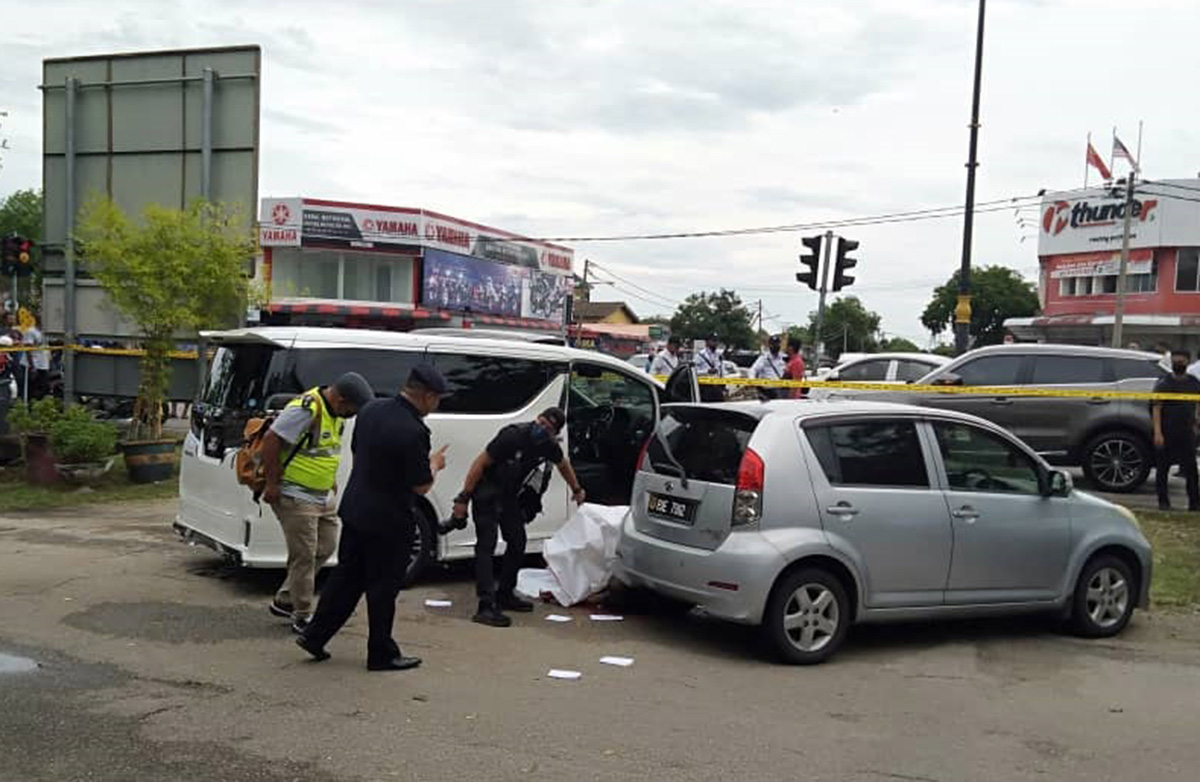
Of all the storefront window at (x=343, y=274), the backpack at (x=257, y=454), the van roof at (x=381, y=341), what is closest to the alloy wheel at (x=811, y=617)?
the van roof at (x=381, y=341)

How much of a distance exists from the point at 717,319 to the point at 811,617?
3212 inches

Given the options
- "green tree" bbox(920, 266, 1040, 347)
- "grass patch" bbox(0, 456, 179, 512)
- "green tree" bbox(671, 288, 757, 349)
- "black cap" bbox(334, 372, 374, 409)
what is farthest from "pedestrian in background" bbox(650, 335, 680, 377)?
"green tree" bbox(671, 288, 757, 349)

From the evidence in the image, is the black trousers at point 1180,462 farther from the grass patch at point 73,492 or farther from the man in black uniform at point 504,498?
the grass patch at point 73,492

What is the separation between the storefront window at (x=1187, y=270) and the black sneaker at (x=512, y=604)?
39535 millimetres

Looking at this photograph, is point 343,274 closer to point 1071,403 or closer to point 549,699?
point 1071,403

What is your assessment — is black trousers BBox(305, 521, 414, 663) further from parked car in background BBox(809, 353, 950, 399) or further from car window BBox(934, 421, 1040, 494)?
parked car in background BBox(809, 353, 950, 399)

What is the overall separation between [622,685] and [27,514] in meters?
7.90

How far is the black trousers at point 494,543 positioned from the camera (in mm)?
7324

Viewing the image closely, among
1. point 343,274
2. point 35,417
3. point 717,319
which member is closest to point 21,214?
point 343,274

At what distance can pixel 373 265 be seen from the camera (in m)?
45.3

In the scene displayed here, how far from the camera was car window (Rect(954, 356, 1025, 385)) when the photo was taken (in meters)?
13.4

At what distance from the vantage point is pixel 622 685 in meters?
5.97

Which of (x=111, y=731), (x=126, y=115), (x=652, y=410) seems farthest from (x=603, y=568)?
(x=126, y=115)

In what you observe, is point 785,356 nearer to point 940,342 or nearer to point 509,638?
point 509,638
